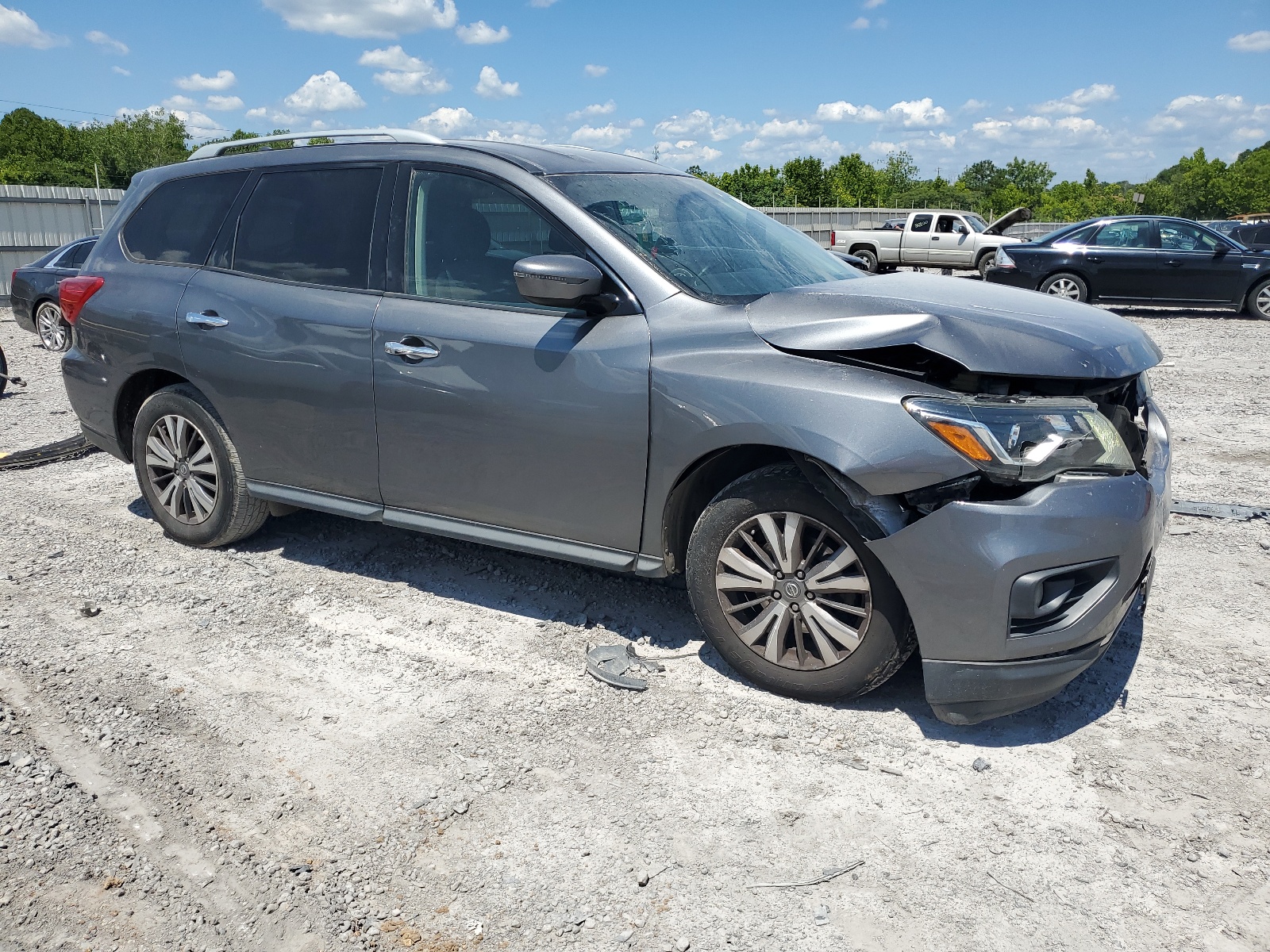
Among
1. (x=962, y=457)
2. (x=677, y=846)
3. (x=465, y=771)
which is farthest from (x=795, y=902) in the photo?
(x=962, y=457)

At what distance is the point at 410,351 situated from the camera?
4062mm

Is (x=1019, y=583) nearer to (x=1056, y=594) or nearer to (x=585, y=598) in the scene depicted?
(x=1056, y=594)

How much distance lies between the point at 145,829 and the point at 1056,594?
2.76 metres

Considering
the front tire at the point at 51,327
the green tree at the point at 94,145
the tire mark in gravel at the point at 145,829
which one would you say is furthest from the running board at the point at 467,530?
the green tree at the point at 94,145

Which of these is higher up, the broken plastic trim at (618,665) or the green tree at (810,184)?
the green tree at (810,184)

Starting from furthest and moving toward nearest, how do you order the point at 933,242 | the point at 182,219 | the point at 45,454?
the point at 933,242, the point at 45,454, the point at 182,219

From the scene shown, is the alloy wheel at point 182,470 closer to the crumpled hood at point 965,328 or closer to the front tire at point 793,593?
the front tire at point 793,593

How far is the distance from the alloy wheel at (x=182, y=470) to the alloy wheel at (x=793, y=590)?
2.78 meters

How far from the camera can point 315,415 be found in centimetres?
441

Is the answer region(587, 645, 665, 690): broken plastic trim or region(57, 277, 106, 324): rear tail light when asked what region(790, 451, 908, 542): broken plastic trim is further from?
region(57, 277, 106, 324): rear tail light

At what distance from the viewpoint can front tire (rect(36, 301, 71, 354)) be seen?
13805 millimetres

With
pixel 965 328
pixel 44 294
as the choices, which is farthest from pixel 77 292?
pixel 44 294

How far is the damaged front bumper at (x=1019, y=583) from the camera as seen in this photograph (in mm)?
3020

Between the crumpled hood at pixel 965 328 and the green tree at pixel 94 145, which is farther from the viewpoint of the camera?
the green tree at pixel 94 145
